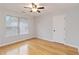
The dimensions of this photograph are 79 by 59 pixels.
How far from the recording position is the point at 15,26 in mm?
2309

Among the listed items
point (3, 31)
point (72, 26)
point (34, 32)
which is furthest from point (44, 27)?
point (72, 26)

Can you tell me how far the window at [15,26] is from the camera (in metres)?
2.18

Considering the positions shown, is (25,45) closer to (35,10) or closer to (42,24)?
(42,24)

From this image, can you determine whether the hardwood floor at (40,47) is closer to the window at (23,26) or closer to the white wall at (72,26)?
the window at (23,26)

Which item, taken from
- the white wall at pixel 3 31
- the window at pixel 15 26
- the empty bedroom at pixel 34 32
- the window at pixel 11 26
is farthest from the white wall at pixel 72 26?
the window at pixel 11 26

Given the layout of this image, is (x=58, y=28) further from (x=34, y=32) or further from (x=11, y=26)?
(x=11, y=26)

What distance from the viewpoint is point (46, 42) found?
2.51 m

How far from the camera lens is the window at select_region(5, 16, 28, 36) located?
2178 mm

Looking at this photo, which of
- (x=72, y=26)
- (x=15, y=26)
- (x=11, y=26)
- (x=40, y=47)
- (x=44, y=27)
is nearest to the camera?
(x=11, y=26)

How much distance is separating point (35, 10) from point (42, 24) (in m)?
0.45

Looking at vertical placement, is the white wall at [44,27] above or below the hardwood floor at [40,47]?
above

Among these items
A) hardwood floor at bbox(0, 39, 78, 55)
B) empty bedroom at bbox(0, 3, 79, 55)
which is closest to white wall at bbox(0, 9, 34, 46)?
empty bedroom at bbox(0, 3, 79, 55)
